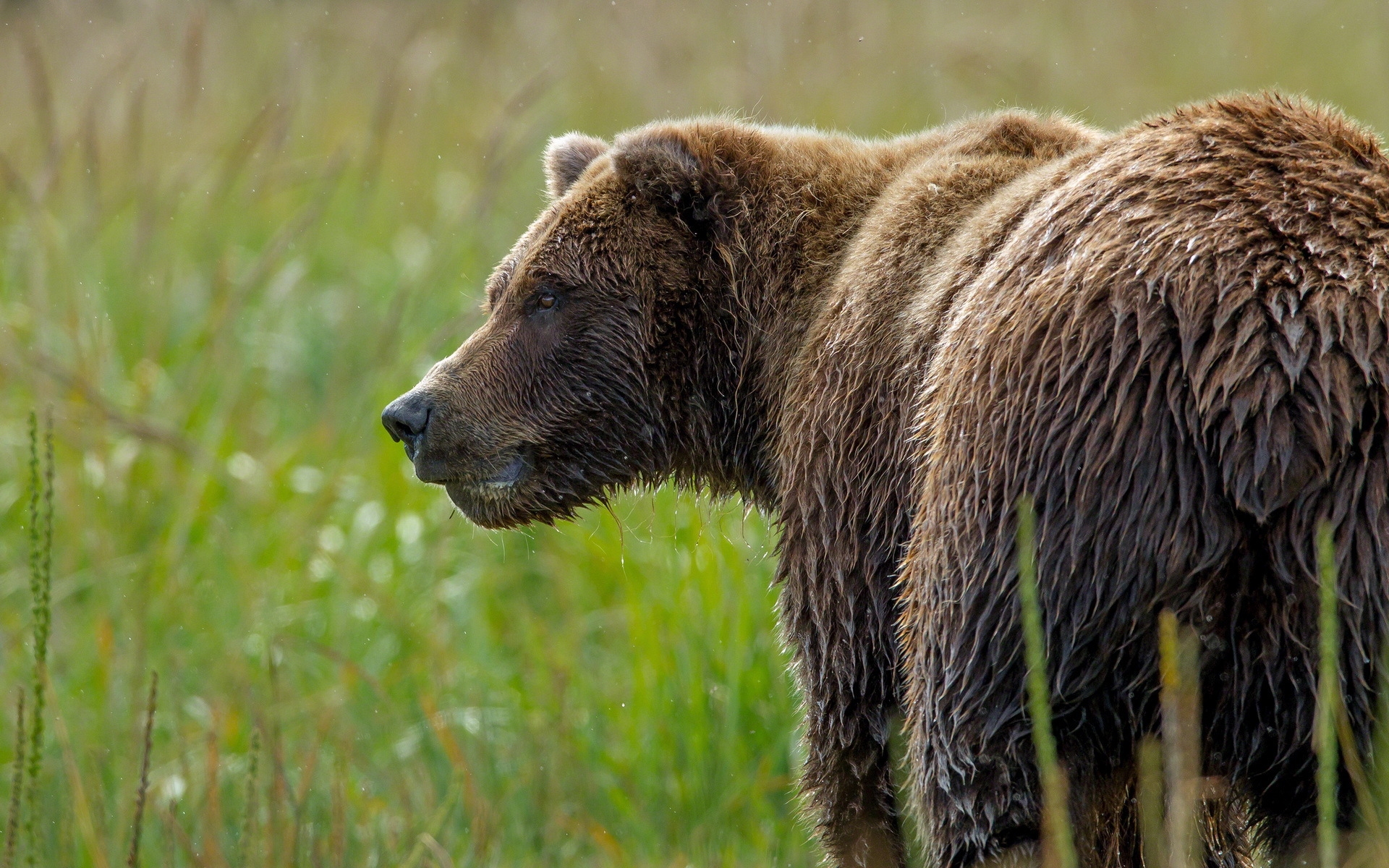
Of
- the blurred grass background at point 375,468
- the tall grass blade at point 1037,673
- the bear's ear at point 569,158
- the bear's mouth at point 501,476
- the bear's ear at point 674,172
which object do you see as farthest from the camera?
the blurred grass background at point 375,468

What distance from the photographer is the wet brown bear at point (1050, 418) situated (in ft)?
6.88

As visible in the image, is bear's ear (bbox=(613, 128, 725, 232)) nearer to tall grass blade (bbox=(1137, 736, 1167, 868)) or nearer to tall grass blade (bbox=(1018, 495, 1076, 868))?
tall grass blade (bbox=(1018, 495, 1076, 868))

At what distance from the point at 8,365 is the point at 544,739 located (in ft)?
8.79

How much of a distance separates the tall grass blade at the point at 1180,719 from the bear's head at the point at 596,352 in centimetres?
162

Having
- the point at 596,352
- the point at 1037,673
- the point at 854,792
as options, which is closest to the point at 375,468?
the point at 596,352

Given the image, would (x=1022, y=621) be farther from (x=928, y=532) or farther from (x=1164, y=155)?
(x=1164, y=155)

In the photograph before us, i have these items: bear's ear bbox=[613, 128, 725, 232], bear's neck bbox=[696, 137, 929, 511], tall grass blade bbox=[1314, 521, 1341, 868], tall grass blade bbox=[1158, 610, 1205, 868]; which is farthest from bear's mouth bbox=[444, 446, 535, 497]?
tall grass blade bbox=[1314, 521, 1341, 868]

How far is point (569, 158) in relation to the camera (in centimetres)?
398

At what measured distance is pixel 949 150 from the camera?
336 cm

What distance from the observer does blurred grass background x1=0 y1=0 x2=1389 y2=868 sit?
4.33m

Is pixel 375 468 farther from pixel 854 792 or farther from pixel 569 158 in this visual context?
pixel 854 792

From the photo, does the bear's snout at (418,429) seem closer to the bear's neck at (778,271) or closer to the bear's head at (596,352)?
the bear's head at (596,352)

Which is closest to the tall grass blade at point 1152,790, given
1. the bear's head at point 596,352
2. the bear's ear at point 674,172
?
the bear's head at point 596,352

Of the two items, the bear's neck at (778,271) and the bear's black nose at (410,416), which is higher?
the bear's neck at (778,271)
